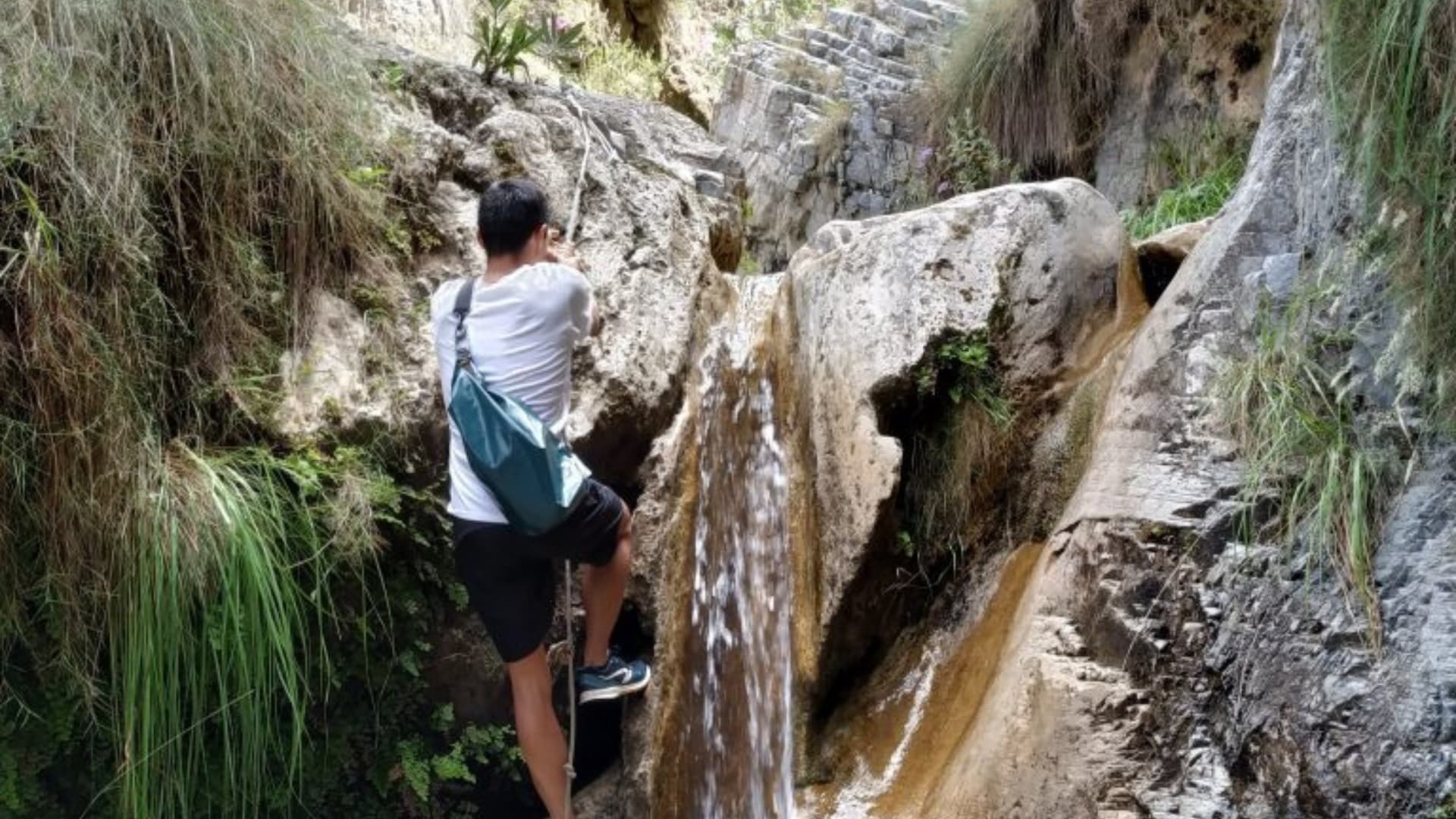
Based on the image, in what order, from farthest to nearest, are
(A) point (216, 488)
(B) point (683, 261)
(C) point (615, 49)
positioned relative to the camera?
(C) point (615, 49) < (B) point (683, 261) < (A) point (216, 488)

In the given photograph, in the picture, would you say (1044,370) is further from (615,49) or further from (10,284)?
(615,49)

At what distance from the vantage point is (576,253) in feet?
16.5

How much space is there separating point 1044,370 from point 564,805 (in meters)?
2.23

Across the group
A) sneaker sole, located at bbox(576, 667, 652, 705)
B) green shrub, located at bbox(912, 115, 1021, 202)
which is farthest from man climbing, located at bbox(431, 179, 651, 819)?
green shrub, located at bbox(912, 115, 1021, 202)

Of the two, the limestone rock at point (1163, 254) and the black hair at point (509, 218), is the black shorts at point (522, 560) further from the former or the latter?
the limestone rock at point (1163, 254)

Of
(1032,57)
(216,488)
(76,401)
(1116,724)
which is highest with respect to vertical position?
(1032,57)

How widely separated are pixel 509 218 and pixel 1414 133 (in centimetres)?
234

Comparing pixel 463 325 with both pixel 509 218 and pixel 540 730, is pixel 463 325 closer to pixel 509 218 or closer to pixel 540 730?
pixel 509 218

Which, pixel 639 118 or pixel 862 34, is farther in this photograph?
pixel 862 34

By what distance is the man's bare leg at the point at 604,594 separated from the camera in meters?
3.99

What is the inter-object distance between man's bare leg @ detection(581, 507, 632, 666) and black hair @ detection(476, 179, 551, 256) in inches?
34.0

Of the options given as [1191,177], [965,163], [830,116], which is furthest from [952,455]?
[830,116]

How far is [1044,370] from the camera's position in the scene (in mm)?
4699

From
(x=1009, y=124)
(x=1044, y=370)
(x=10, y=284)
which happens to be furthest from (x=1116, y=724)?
(x=1009, y=124)
